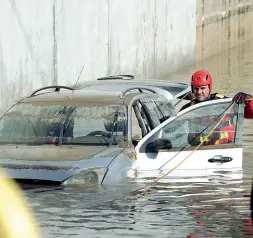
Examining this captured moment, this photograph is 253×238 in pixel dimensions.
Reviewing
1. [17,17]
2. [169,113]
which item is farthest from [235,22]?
[169,113]

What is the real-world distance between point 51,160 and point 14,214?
118 cm

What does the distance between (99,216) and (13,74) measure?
9111 mm

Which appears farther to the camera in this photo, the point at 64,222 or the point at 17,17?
the point at 17,17

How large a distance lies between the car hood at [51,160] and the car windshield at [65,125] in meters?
0.21

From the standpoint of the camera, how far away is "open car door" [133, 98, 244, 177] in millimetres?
12476

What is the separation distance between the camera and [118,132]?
41.1 ft

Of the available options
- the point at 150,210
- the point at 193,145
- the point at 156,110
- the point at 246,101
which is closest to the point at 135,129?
the point at 156,110

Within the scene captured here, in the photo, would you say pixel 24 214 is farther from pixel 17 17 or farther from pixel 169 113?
pixel 17 17

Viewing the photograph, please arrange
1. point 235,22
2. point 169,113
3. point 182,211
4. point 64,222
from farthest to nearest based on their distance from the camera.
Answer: point 235,22 < point 169,113 < point 182,211 < point 64,222

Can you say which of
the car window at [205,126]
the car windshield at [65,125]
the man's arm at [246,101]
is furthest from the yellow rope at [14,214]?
the man's arm at [246,101]

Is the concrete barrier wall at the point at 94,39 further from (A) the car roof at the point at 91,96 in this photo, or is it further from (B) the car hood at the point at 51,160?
(B) the car hood at the point at 51,160

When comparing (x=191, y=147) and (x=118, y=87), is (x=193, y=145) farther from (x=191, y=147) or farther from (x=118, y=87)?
(x=118, y=87)

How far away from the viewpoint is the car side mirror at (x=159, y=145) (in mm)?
12344

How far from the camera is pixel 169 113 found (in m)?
13.4
